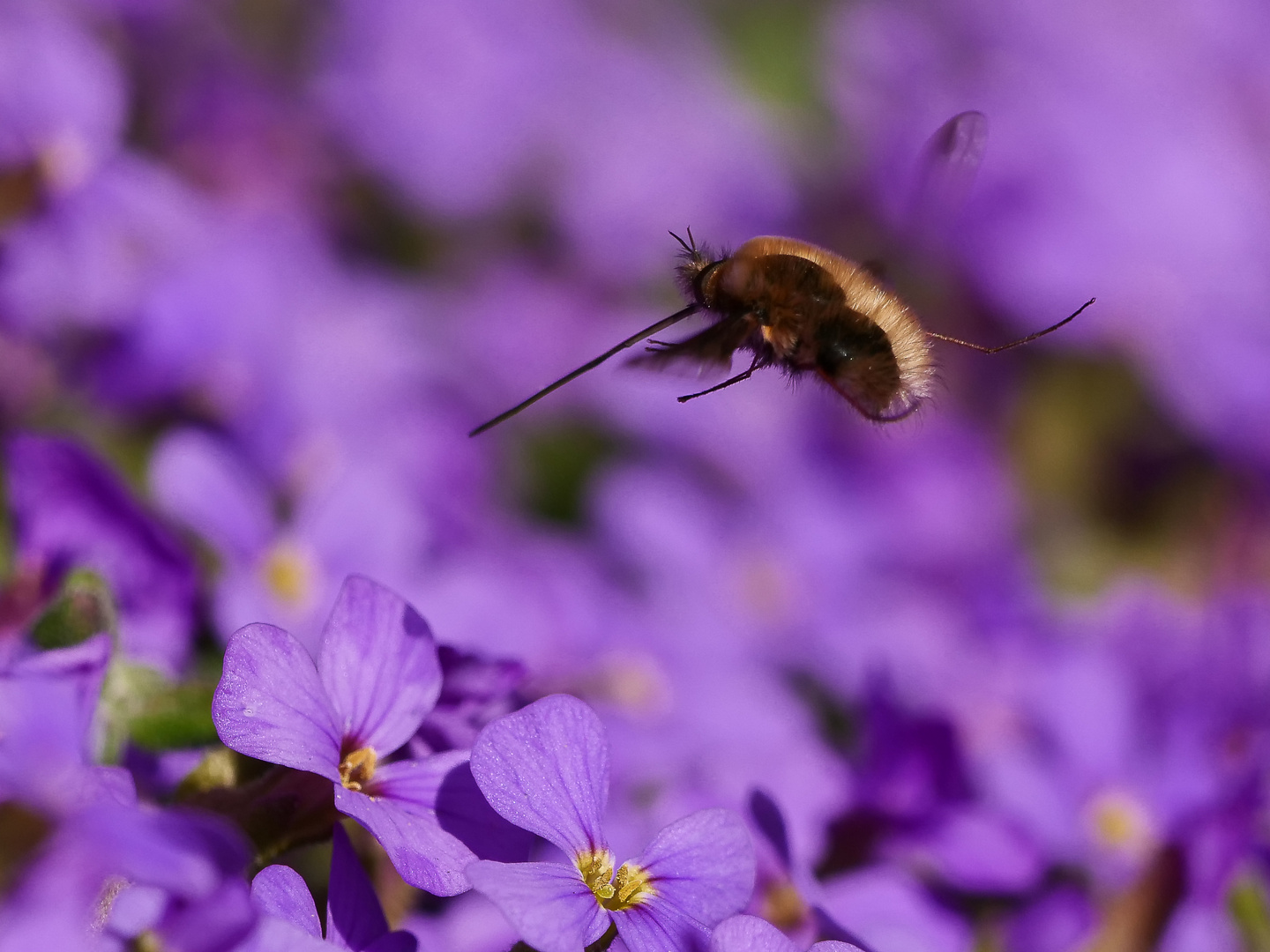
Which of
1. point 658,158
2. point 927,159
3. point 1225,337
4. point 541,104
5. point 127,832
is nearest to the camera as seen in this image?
point 127,832

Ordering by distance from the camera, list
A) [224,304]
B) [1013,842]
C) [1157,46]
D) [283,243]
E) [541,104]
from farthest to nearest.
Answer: [1157,46], [541,104], [283,243], [224,304], [1013,842]

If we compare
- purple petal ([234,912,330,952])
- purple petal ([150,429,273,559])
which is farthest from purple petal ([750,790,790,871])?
purple petal ([150,429,273,559])

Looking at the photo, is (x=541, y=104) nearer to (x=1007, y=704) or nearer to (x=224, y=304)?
(x=224, y=304)

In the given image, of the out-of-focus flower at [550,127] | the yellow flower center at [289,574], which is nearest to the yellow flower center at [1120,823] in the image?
the yellow flower center at [289,574]

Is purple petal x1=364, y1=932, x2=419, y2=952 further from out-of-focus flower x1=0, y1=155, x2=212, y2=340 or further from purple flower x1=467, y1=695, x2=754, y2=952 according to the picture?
out-of-focus flower x1=0, y1=155, x2=212, y2=340

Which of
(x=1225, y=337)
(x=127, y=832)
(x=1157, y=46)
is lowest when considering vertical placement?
(x=127, y=832)

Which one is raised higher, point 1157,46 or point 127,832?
point 1157,46

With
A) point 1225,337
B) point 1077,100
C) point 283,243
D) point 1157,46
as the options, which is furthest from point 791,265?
point 1157,46

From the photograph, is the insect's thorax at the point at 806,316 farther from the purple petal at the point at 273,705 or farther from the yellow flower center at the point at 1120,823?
the yellow flower center at the point at 1120,823

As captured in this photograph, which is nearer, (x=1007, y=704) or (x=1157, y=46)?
(x=1007, y=704)
